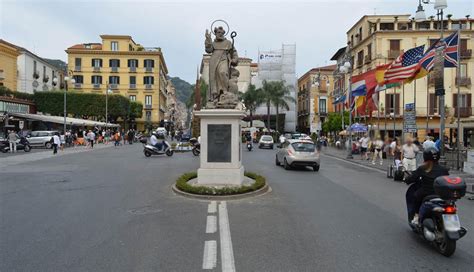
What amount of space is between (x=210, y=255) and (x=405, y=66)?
1670 centimetres

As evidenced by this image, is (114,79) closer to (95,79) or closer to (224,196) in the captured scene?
(95,79)

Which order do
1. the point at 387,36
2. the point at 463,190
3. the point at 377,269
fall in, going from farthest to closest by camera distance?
1. the point at 387,36
2. the point at 463,190
3. the point at 377,269

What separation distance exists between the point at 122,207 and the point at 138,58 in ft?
224

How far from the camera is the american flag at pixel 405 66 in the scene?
57.5ft

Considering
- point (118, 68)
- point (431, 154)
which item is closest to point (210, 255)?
point (431, 154)

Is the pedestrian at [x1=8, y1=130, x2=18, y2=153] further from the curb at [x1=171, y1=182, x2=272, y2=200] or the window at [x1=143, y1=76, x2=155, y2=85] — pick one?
the window at [x1=143, y1=76, x2=155, y2=85]

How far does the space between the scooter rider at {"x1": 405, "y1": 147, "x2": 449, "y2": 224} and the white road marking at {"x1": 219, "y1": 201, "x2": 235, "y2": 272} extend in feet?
9.85

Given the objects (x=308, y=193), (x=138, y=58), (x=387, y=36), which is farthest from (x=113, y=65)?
(x=308, y=193)

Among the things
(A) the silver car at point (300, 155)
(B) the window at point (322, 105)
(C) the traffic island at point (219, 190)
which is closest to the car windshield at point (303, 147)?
(A) the silver car at point (300, 155)

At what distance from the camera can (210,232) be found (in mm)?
6199

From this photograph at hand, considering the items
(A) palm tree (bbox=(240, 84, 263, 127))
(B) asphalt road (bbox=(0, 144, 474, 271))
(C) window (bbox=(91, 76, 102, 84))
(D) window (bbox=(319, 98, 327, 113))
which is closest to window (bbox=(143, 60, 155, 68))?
(C) window (bbox=(91, 76, 102, 84))

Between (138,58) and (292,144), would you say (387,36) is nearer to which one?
(292,144)

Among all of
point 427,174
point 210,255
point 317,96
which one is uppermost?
point 317,96

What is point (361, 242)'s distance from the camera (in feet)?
18.7
